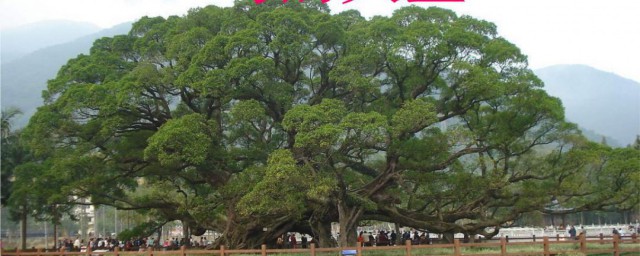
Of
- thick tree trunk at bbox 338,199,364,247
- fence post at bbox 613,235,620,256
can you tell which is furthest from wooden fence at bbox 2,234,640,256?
thick tree trunk at bbox 338,199,364,247

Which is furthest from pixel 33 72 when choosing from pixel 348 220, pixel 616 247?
pixel 616 247

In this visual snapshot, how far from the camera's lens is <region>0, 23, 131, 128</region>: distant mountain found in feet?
443

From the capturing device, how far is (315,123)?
52.4 feet

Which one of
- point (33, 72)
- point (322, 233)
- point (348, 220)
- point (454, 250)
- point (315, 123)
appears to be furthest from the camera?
point (33, 72)

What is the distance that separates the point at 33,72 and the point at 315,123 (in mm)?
166635

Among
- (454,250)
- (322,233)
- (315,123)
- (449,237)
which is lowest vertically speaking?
(449,237)

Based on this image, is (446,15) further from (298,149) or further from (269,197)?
(269,197)

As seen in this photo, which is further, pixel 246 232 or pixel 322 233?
pixel 322 233

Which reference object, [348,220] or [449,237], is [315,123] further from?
[449,237]

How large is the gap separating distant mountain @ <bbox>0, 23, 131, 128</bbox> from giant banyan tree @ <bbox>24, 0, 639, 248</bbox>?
12087 cm

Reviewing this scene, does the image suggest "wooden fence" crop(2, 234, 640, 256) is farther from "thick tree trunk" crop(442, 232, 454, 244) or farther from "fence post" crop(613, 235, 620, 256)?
"thick tree trunk" crop(442, 232, 454, 244)

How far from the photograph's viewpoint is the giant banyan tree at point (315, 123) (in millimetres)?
17125

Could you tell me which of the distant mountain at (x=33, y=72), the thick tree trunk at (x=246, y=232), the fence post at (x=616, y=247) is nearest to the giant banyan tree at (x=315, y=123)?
the thick tree trunk at (x=246, y=232)

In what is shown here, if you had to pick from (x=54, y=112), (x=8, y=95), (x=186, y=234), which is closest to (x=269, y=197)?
(x=54, y=112)
